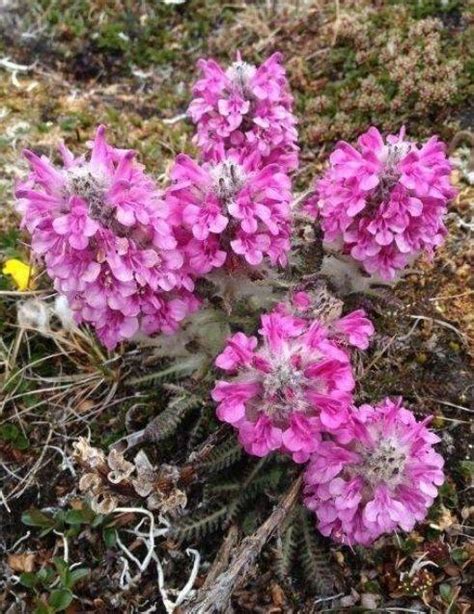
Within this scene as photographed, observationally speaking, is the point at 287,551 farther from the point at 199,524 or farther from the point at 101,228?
the point at 101,228

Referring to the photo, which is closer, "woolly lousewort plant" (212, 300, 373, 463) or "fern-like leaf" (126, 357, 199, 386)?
"woolly lousewort plant" (212, 300, 373, 463)

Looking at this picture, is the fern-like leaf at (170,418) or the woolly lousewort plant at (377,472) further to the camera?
the fern-like leaf at (170,418)

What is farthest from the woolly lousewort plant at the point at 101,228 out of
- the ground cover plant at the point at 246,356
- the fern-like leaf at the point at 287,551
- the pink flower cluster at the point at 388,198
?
the fern-like leaf at the point at 287,551

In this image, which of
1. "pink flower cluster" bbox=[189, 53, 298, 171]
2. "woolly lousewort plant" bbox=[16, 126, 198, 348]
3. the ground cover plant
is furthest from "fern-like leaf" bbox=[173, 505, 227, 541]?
"pink flower cluster" bbox=[189, 53, 298, 171]

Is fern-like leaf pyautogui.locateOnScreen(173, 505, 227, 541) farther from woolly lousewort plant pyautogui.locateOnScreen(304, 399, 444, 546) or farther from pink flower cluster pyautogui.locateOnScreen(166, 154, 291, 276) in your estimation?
pink flower cluster pyautogui.locateOnScreen(166, 154, 291, 276)

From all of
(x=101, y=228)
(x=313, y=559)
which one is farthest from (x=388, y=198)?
(x=313, y=559)

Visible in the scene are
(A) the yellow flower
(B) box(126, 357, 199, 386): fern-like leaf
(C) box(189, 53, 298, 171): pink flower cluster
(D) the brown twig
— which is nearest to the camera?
(D) the brown twig

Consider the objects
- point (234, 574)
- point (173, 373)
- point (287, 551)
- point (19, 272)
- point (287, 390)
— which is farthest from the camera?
point (19, 272)

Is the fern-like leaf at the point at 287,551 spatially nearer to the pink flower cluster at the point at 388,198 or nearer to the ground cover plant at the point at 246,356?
the ground cover plant at the point at 246,356
